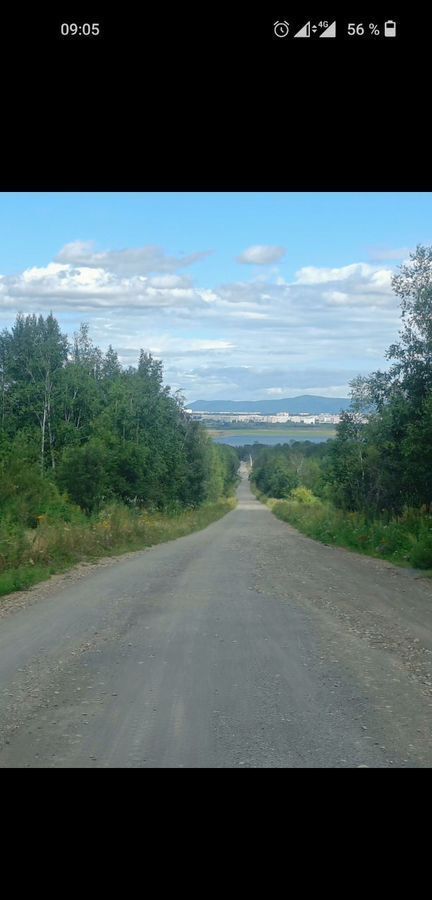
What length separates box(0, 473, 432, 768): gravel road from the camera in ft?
15.3

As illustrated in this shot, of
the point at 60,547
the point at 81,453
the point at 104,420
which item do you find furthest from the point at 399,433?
the point at 104,420

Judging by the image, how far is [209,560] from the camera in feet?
59.3

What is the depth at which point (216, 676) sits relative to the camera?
260 inches
